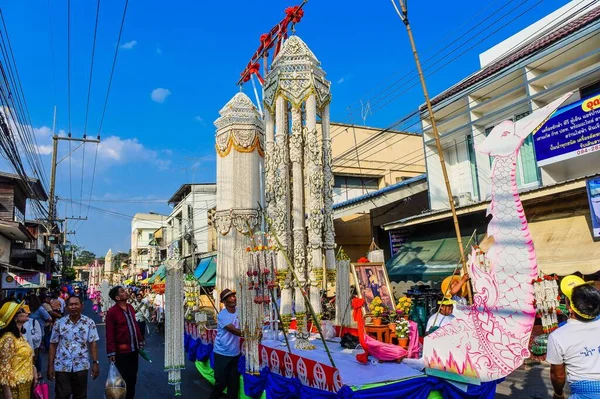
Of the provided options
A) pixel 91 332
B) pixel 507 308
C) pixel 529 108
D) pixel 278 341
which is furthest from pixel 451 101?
pixel 91 332

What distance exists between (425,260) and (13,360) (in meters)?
10.1

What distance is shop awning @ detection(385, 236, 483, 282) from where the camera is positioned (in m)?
10.9

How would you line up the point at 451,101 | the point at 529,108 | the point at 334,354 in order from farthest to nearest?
the point at 451,101, the point at 529,108, the point at 334,354

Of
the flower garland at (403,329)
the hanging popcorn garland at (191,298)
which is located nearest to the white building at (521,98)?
the flower garland at (403,329)

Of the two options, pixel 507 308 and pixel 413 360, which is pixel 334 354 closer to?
pixel 413 360

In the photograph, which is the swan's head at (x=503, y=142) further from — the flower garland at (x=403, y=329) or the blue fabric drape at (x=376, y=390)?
the flower garland at (x=403, y=329)

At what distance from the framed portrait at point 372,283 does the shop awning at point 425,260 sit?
345 centimetres

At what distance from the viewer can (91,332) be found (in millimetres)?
4812

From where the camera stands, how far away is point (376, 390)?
12.7 ft

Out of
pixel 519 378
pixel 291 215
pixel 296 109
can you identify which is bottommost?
pixel 519 378

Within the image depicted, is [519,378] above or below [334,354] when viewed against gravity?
below

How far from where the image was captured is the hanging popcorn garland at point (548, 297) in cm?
802

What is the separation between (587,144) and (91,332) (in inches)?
369

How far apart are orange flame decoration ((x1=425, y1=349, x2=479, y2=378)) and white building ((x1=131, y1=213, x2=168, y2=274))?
51830 millimetres
